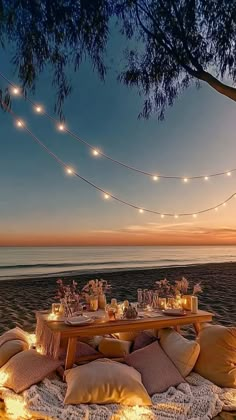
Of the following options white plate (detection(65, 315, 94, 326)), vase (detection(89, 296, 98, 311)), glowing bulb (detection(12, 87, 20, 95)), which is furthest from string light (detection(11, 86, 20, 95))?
white plate (detection(65, 315, 94, 326))

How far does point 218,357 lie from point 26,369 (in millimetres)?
1427

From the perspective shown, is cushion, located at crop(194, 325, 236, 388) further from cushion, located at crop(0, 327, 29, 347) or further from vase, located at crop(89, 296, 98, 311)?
cushion, located at crop(0, 327, 29, 347)

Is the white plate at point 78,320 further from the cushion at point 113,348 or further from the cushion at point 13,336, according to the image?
the cushion at point 13,336

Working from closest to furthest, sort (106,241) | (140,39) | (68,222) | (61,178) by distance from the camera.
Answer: (140,39), (61,178), (68,222), (106,241)

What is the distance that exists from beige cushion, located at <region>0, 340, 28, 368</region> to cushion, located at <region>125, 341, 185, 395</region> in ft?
2.83

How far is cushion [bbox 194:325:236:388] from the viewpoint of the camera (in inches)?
98.3

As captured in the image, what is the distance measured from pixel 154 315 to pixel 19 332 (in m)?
1.22

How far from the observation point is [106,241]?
1705 centimetres

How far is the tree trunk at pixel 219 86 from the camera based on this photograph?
113 inches

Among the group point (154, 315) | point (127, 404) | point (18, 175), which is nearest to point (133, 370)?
point (127, 404)

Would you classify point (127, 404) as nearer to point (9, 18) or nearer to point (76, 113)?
point (9, 18)

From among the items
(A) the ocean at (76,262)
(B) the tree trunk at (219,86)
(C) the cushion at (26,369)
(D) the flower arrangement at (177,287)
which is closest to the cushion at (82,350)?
(C) the cushion at (26,369)

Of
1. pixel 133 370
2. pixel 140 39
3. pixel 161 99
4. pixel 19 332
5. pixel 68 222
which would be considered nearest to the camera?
pixel 133 370

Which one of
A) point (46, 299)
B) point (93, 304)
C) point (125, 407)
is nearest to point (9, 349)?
point (93, 304)
